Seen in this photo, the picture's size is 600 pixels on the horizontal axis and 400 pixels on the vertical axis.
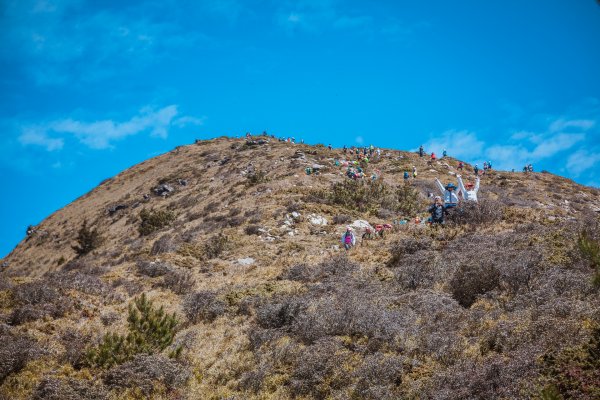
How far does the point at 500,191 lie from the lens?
3084 cm

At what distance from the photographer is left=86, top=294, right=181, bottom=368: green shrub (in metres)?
7.92

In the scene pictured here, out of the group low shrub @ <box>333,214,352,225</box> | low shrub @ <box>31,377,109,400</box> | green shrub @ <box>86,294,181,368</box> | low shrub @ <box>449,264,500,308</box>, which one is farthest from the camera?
low shrub @ <box>333,214,352,225</box>

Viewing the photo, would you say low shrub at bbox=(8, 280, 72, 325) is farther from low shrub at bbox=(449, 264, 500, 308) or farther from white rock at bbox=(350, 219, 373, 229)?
white rock at bbox=(350, 219, 373, 229)

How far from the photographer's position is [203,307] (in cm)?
1080

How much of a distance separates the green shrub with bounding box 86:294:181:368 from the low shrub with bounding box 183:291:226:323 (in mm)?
1385

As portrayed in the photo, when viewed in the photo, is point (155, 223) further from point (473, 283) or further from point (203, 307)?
point (473, 283)

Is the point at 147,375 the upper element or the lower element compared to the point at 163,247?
lower

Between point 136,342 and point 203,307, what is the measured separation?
266cm

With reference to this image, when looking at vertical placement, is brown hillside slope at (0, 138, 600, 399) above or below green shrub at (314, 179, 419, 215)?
below

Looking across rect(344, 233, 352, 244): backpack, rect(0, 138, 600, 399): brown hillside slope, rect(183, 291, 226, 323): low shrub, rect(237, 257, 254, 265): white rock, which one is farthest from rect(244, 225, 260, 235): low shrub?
rect(183, 291, 226, 323): low shrub

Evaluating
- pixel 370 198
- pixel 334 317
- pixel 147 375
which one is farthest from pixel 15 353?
pixel 370 198

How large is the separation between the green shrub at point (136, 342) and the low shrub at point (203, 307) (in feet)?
4.54

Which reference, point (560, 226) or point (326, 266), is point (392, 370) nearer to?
point (326, 266)

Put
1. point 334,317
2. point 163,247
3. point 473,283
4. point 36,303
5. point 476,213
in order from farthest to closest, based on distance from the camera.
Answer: point 163,247, point 476,213, point 36,303, point 473,283, point 334,317
